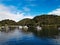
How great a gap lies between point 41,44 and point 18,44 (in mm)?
4473

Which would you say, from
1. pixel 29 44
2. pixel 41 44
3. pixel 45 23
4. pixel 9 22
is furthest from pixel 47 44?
pixel 9 22

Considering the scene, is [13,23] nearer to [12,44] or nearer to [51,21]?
[51,21]

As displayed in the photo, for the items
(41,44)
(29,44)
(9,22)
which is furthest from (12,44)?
(9,22)

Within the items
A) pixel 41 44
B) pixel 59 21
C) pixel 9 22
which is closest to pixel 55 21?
pixel 59 21

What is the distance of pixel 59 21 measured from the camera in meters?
139

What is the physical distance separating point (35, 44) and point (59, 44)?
15.0 feet

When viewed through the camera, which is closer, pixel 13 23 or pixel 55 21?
pixel 55 21

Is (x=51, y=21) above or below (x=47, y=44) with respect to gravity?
above

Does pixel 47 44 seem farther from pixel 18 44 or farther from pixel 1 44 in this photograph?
pixel 1 44

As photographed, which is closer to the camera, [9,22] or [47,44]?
[47,44]

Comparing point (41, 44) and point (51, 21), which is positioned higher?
point (51, 21)

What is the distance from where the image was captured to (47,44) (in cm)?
2631

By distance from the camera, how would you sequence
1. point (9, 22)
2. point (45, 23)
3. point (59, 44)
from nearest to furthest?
point (59, 44), point (45, 23), point (9, 22)

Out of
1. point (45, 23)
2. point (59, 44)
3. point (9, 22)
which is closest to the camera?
point (59, 44)
